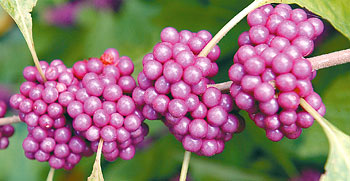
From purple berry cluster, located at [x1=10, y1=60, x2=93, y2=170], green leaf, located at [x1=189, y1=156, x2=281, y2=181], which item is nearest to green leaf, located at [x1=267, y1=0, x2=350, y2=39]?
purple berry cluster, located at [x1=10, y1=60, x2=93, y2=170]

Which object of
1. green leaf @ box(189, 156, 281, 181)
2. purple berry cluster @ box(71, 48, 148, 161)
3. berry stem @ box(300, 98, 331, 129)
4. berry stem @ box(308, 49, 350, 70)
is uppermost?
purple berry cluster @ box(71, 48, 148, 161)

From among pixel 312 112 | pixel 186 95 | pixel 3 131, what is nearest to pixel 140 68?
pixel 3 131

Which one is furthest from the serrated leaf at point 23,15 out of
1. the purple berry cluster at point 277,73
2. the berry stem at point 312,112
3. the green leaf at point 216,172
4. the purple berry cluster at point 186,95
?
the green leaf at point 216,172

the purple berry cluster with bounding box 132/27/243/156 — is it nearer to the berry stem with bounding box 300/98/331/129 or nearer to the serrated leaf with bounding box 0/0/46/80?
the berry stem with bounding box 300/98/331/129

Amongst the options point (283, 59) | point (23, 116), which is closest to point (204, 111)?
point (283, 59)

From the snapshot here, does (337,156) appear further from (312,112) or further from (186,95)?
(186,95)
